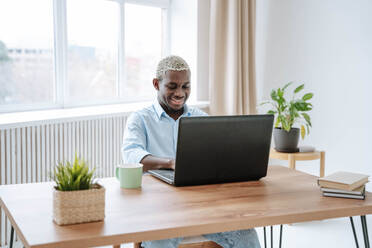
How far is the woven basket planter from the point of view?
1242mm

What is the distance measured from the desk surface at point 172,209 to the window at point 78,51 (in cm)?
173

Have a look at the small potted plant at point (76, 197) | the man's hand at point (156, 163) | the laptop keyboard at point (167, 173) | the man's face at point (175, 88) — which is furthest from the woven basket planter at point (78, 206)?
the man's face at point (175, 88)

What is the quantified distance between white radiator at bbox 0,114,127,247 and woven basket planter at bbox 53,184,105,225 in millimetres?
1583

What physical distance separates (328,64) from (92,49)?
6.28 feet

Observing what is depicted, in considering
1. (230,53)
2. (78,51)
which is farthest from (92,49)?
(230,53)

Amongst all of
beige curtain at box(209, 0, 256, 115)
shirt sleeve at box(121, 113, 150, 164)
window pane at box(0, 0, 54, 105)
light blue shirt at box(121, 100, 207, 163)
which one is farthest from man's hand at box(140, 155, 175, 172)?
beige curtain at box(209, 0, 256, 115)

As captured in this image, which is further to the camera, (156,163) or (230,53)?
(230,53)

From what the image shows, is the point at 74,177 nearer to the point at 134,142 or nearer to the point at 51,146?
the point at 134,142

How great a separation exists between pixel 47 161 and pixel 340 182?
1908mm

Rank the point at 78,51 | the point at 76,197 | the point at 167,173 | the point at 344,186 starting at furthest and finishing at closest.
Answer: the point at 78,51 < the point at 167,173 < the point at 344,186 < the point at 76,197

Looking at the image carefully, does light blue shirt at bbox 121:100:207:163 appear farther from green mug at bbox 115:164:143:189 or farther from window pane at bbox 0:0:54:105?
window pane at bbox 0:0:54:105

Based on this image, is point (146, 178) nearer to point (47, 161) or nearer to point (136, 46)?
point (47, 161)

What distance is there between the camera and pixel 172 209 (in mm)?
1411

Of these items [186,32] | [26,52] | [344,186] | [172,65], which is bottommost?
[344,186]
